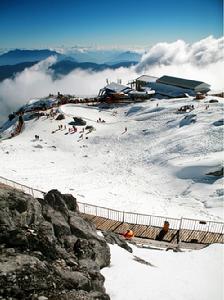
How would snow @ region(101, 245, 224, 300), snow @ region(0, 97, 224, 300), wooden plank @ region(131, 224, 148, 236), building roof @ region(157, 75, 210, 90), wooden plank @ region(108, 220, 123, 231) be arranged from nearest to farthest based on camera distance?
snow @ region(101, 245, 224, 300)
snow @ region(0, 97, 224, 300)
wooden plank @ region(131, 224, 148, 236)
wooden plank @ region(108, 220, 123, 231)
building roof @ region(157, 75, 210, 90)

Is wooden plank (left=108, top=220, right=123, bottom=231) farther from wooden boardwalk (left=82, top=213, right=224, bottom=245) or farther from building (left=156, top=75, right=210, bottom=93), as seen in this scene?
building (left=156, top=75, right=210, bottom=93)

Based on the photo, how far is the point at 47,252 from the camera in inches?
529

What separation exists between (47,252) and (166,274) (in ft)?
21.6

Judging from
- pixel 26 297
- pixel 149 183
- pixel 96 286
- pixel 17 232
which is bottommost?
pixel 149 183

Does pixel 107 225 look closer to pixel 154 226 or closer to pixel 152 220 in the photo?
pixel 154 226

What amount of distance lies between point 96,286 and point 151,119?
43.2 m

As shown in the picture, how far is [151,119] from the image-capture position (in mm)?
54625

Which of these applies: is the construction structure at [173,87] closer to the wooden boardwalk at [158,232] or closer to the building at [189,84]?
the building at [189,84]

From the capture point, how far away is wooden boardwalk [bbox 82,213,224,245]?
885 inches

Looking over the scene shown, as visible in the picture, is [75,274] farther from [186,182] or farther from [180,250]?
[186,182]

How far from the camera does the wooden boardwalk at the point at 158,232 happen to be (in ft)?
73.8

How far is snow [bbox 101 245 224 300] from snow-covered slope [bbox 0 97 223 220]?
769 centimetres

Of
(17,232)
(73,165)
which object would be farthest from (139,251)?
(73,165)

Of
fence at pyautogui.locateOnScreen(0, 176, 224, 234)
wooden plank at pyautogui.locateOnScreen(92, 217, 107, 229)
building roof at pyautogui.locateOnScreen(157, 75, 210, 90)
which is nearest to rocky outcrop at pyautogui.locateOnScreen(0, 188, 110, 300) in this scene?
A: wooden plank at pyautogui.locateOnScreen(92, 217, 107, 229)
